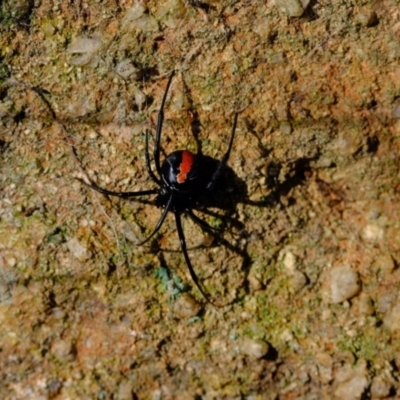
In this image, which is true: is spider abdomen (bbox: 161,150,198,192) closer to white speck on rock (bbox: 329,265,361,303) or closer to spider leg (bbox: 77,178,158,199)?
spider leg (bbox: 77,178,158,199)

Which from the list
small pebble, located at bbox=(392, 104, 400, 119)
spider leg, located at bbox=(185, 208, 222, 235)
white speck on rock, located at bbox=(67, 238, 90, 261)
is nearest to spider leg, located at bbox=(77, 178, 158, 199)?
spider leg, located at bbox=(185, 208, 222, 235)

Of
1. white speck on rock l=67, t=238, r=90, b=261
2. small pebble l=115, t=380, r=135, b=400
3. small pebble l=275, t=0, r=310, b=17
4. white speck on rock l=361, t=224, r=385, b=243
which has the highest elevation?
small pebble l=275, t=0, r=310, b=17

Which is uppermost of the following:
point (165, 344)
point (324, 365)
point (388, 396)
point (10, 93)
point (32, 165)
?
point (10, 93)

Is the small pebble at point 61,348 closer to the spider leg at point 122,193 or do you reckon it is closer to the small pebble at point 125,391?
the small pebble at point 125,391

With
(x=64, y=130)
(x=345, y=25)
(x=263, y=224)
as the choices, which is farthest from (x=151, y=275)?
(x=345, y=25)

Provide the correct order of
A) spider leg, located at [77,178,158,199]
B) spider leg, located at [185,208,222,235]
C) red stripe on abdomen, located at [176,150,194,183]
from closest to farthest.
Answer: red stripe on abdomen, located at [176,150,194,183]
spider leg, located at [77,178,158,199]
spider leg, located at [185,208,222,235]

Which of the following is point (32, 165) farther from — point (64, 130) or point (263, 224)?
point (263, 224)

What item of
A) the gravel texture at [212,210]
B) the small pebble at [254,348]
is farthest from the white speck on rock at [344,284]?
the small pebble at [254,348]

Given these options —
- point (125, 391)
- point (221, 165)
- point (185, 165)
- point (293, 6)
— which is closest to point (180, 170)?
point (185, 165)
